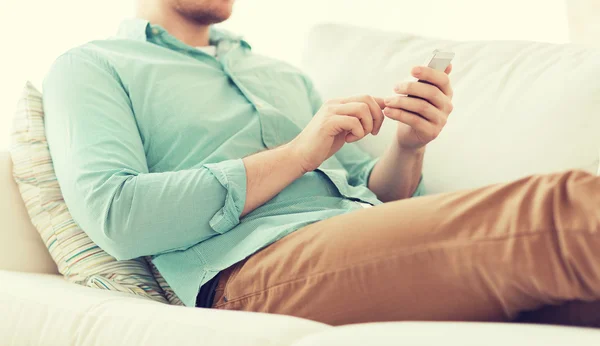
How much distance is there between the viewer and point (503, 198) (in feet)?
2.04

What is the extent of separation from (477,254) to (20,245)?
2.54 ft

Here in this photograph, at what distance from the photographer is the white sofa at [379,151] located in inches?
21.7

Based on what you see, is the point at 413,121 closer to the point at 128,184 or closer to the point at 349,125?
the point at 349,125

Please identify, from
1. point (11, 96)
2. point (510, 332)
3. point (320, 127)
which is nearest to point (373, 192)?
point (320, 127)

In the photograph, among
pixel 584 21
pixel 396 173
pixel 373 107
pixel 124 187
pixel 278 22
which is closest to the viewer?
pixel 124 187

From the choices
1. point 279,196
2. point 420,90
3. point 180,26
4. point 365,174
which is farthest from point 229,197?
point 180,26

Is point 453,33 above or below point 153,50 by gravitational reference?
above

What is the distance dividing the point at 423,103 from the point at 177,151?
1.42ft

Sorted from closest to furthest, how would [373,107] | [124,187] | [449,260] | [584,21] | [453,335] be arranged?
[453,335]
[449,260]
[124,187]
[373,107]
[584,21]

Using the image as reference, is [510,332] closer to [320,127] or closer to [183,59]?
[320,127]

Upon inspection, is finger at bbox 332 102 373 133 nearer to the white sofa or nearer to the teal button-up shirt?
the teal button-up shirt

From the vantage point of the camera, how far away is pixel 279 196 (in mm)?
979

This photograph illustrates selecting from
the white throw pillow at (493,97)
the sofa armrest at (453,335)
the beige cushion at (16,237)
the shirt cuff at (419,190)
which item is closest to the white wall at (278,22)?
the white throw pillow at (493,97)

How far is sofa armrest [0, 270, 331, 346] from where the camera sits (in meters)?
0.59
